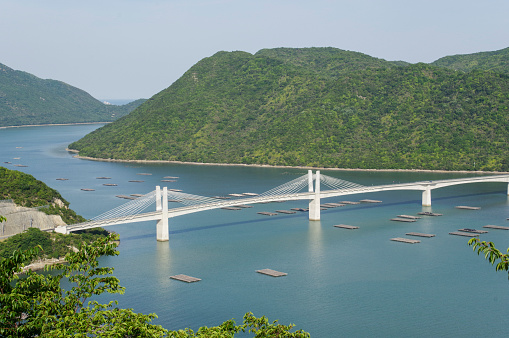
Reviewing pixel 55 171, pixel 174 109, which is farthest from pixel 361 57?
pixel 55 171

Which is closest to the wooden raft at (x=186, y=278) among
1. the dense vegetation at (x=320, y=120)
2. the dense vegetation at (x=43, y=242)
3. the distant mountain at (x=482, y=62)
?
the dense vegetation at (x=43, y=242)

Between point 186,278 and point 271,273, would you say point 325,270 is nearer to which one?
point 271,273

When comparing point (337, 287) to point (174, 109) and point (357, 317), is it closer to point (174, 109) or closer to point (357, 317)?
point (357, 317)

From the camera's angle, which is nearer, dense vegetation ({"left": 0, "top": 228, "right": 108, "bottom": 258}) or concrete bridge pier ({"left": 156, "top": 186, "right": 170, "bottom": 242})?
dense vegetation ({"left": 0, "top": 228, "right": 108, "bottom": 258})

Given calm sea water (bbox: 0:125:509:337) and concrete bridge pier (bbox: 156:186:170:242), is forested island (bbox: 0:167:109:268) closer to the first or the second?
calm sea water (bbox: 0:125:509:337)

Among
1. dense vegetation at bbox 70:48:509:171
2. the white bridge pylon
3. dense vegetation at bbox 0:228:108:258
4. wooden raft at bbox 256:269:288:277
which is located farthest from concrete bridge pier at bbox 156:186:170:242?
dense vegetation at bbox 70:48:509:171

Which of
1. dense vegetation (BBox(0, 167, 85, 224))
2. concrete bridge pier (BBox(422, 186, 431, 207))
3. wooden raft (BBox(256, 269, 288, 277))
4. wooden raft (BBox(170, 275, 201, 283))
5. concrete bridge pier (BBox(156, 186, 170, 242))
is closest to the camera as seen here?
wooden raft (BBox(170, 275, 201, 283))

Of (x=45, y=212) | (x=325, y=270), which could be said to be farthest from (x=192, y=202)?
(x=325, y=270)
